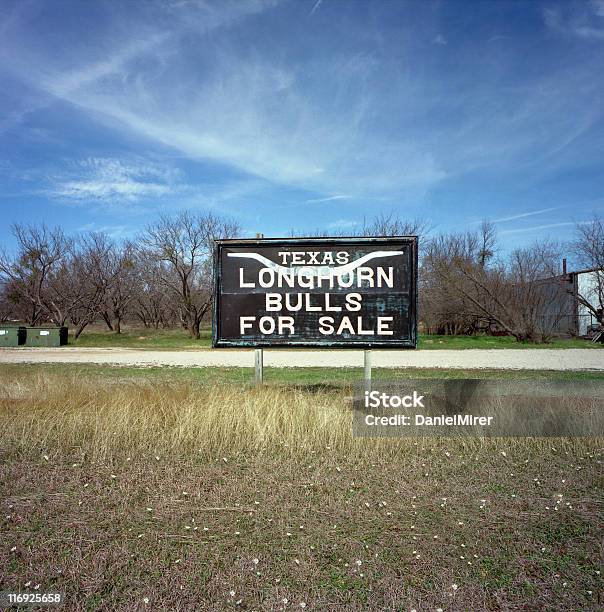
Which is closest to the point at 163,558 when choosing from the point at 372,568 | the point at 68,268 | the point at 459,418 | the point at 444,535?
the point at 372,568

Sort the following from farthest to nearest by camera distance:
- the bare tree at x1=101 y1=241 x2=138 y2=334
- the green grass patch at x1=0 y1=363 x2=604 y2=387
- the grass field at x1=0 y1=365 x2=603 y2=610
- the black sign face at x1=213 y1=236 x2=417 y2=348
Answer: the bare tree at x1=101 y1=241 x2=138 y2=334, the green grass patch at x1=0 y1=363 x2=604 y2=387, the black sign face at x1=213 y1=236 x2=417 y2=348, the grass field at x1=0 y1=365 x2=603 y2=610

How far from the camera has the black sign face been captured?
25.3 ft

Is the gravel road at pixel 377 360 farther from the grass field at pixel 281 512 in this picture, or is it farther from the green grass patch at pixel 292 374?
the grass field at pixel 281 512

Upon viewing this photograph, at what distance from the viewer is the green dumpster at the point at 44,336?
25719 mm

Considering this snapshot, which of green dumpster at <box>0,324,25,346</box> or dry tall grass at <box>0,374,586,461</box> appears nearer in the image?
dry tall grass at <box>0,374,586,461</box>

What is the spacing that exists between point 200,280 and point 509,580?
34.8 metres

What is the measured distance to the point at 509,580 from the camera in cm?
277

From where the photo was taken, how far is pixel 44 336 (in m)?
25.8

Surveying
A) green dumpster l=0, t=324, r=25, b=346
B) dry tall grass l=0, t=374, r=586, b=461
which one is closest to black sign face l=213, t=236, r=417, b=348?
dry tall grass l=0, t=374, r=586, b=461

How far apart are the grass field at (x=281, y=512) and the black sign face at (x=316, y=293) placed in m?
1.74

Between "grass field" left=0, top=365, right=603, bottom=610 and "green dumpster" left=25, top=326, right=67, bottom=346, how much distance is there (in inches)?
855

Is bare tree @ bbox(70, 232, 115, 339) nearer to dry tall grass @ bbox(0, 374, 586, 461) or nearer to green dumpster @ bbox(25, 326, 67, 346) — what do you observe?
green dumpster @ bbox(25, 326, 67, 346)

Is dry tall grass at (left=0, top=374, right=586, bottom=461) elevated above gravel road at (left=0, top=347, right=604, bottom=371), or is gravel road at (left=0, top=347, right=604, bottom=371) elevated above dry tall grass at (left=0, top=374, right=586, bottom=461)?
dry tall grass at (left=0, top=374, right=586, bottom=461)

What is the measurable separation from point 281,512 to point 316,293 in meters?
4.57
